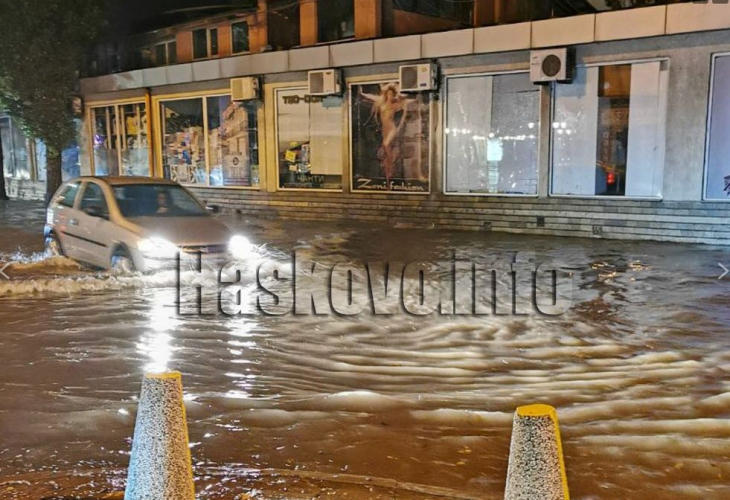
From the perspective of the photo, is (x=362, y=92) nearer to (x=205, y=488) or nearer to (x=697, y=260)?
(x=697, y=260)

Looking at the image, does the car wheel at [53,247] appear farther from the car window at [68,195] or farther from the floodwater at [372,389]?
the floodwater at [372,389]

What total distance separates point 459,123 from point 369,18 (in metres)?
3.84

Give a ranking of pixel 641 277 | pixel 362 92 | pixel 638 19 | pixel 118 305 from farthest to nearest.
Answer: pixel 362 92 → pixel 638 19 → pixel 641 277 → pixel 118 305

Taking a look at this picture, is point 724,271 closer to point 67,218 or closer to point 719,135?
point 719,135

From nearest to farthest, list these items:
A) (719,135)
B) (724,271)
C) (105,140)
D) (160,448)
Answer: (160,448) < (724,271) < (719,135) < (105,140)

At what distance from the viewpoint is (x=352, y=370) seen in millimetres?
5934

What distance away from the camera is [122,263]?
9242 mm

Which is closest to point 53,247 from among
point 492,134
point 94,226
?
point 94,226

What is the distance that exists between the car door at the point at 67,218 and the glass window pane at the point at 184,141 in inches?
346

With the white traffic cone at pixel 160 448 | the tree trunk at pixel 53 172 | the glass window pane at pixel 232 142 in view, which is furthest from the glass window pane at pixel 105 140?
the white traffic cone at pixel 160 448

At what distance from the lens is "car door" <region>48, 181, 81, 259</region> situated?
34.0 feet

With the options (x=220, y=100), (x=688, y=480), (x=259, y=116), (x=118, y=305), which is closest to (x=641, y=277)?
(x=688, y=480)

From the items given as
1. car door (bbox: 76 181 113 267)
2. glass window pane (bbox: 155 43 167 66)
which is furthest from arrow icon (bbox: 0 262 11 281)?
glass window pane (bbox: 155 43 167 66)

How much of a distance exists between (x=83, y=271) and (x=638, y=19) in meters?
10.3
